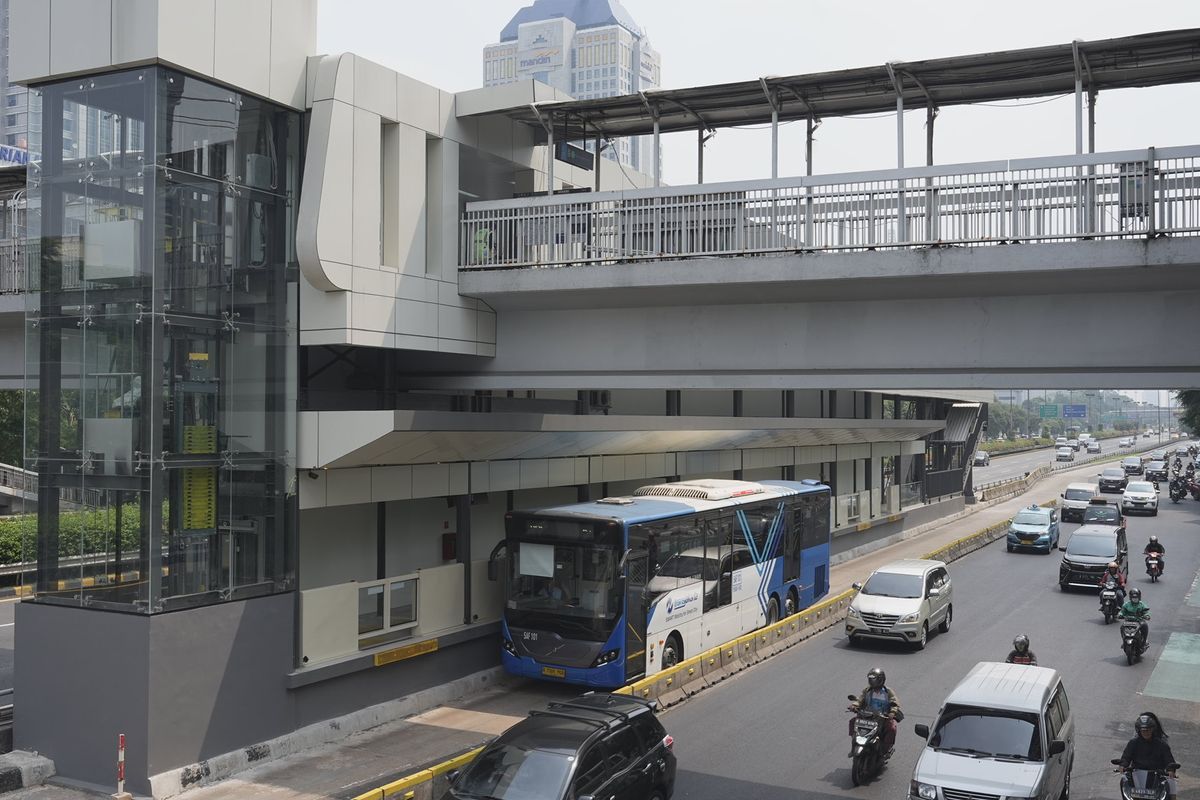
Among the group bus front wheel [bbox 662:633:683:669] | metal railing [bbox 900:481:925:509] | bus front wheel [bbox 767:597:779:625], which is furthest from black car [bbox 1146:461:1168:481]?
bus front wheel [bbox 662:633:683:669]

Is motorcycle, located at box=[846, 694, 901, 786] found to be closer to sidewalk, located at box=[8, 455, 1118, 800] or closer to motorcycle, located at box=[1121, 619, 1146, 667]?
sidewalk, located at box=[8, 455, 1118, 800]

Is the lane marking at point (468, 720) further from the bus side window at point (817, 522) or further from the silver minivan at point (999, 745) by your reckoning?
the bus side window at point (817, 522)

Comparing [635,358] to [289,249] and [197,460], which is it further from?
[197,460]

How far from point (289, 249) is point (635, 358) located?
17.7ft

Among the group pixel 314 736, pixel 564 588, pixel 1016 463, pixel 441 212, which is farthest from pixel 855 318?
pixel 1016 463

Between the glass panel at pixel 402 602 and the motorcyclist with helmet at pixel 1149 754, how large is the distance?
10.5m

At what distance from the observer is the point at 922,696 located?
1875 cm

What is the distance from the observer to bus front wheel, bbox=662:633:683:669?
62.6ft

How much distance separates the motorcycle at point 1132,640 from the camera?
20969 millimetres

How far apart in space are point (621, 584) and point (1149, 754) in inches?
320

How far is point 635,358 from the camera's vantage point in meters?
16.5

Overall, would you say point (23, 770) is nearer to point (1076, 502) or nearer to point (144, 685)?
point (144, 685)

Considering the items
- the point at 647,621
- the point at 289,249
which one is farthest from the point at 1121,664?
the point at 289,249

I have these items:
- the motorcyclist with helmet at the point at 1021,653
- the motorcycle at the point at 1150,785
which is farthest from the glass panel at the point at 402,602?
the motorcycle at the point at 1150,785
